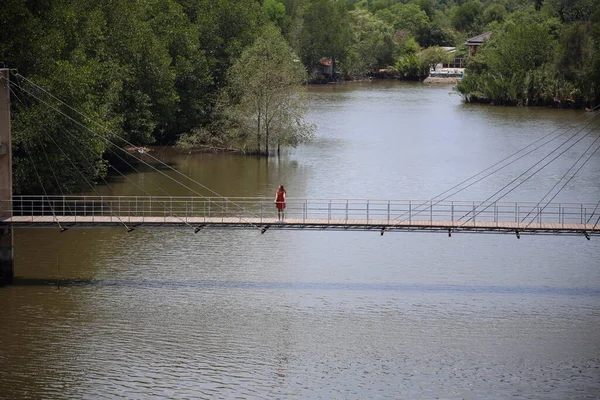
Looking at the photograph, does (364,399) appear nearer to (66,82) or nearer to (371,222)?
(371,222)

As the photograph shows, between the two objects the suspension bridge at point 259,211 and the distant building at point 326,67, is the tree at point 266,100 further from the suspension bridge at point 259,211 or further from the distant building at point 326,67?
the distant building at point 326,67

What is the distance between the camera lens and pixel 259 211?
42438 millimetres

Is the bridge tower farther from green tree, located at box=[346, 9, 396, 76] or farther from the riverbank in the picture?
the riverbank

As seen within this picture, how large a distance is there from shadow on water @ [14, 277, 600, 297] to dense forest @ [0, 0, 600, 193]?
669cm

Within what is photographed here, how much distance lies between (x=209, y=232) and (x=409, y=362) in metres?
15.3

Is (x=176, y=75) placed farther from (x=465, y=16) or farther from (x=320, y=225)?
(x=465, y=16)

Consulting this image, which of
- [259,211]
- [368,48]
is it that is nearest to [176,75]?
[259,211]

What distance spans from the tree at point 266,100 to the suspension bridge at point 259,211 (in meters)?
5.18

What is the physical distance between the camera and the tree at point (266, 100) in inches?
2203

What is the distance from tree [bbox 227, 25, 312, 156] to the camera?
184ft

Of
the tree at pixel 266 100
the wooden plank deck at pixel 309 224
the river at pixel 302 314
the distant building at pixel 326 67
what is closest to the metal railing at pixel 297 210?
the river at pixel 302 314

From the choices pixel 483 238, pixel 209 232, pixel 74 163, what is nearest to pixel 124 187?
pixel 74 163

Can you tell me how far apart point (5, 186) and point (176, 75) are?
25.7 metres

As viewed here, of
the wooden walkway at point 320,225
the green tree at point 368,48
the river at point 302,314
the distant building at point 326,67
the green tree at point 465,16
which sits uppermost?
the green tree at point 465,16
